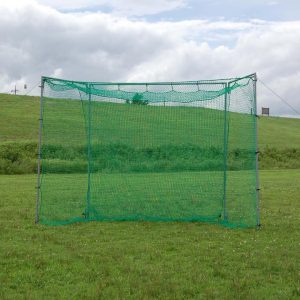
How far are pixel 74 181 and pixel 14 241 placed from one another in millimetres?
9949

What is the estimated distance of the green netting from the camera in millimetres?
13422

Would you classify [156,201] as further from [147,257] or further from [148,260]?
[148,260]

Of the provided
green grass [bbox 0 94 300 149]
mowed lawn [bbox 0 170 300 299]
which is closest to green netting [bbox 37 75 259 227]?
mowed lawn [bbox 0 170 300 299]

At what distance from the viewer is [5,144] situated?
35.1 metres

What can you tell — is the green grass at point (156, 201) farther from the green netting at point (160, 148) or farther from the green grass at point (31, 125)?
the green grass at point (31, 125)

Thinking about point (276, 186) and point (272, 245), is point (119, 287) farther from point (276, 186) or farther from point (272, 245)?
point (276, 186)

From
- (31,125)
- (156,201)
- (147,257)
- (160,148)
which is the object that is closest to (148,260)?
(147,257)

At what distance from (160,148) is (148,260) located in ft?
19.6

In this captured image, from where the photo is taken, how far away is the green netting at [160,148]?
13.4m

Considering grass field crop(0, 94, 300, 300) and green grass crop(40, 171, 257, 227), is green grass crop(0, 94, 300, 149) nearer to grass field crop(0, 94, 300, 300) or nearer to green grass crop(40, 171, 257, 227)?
green grass crop(40, 171, 257, 227)

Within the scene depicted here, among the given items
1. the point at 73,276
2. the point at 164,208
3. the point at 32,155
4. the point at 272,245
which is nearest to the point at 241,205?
the point at 164,208

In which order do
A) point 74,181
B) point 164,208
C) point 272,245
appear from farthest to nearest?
point 74,181
point 164,208
point 272,245

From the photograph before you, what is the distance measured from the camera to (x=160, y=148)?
1498 cm

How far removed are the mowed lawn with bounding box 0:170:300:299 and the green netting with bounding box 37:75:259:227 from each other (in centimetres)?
83
